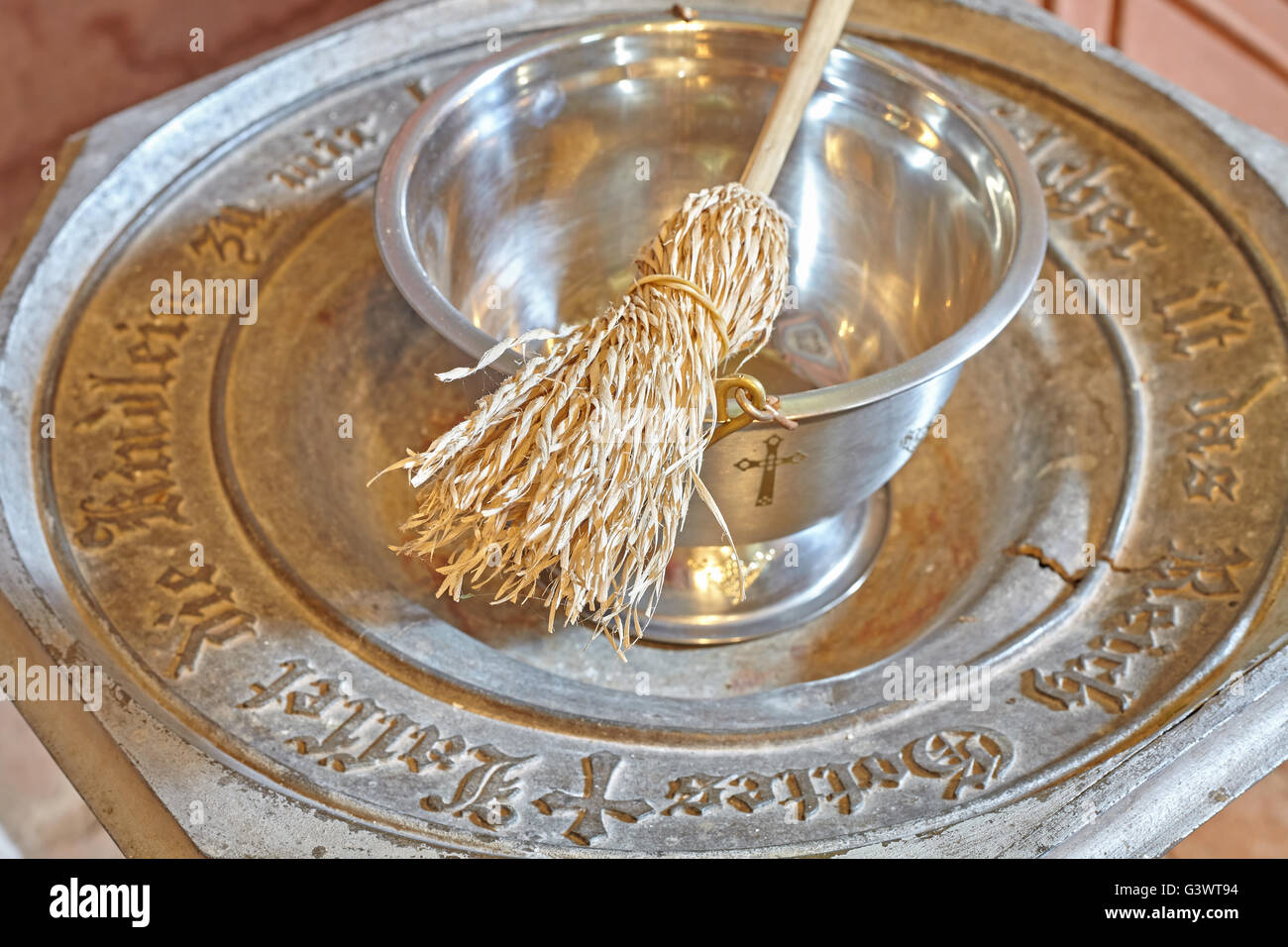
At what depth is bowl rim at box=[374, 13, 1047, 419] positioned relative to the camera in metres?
0.90

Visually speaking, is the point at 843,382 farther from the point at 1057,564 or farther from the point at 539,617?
the point at 539,617

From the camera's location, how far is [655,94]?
126cm

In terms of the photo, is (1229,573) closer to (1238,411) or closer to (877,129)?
(1238,411)

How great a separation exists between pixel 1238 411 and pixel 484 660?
26.2 inches

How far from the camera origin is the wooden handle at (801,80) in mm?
1125

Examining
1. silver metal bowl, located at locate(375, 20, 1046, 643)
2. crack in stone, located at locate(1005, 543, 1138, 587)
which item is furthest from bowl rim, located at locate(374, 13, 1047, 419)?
crack in stone, located at locate(1005, 543, 1138, 587)

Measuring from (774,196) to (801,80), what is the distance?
0.17 m

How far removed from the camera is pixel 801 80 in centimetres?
113

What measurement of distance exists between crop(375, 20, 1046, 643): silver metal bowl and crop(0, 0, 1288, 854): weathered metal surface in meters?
0.09

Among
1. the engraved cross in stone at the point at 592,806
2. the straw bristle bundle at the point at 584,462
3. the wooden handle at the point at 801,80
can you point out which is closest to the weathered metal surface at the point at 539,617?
the engraved cross in stone at the point at 592,806

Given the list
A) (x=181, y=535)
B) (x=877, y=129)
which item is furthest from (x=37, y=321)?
(x=877, y=129)

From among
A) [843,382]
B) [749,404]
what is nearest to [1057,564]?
[843,382]

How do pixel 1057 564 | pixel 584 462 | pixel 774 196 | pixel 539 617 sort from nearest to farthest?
1. pixel 584 462
2. pixel 1057 564
3. pixel 539 617
4. pixel 774 196

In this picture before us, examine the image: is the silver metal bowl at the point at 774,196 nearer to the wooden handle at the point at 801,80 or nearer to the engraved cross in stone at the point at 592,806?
the wooden handle at the point at 801,80
